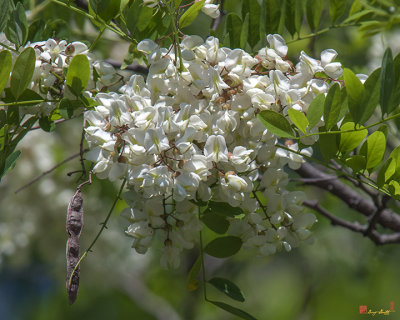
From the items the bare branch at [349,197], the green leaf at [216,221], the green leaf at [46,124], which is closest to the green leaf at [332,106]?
the green leaf at [216,221]

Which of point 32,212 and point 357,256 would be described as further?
point 357,256

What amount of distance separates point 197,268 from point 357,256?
146cm

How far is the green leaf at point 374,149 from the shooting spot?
682 millimetres

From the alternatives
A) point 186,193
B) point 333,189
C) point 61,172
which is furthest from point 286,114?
point 61,172

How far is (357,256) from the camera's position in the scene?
2141 mm

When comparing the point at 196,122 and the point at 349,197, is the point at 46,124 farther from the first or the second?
the point at 349,197

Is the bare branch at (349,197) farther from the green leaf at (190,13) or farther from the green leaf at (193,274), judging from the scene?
the green leaf at (190,13)

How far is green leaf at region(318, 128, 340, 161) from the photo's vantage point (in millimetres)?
679

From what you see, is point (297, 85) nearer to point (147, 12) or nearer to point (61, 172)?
point (147, 12)

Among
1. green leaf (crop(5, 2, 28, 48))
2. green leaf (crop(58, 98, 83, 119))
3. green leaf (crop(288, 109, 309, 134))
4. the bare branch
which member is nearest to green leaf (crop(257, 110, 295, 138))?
green leaf (crop(288, 109, 309, 134))

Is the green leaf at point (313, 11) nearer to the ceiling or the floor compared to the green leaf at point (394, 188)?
nearer to the ceiling

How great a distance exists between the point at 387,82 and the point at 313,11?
30 centimetres

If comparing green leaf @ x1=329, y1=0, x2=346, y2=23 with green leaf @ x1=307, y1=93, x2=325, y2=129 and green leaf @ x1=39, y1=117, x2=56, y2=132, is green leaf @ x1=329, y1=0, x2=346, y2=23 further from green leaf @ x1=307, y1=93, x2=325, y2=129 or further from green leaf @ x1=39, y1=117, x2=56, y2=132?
green leaf @ x1=39, y1=117, x2=56, y2=132

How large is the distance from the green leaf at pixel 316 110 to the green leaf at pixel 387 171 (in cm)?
12
